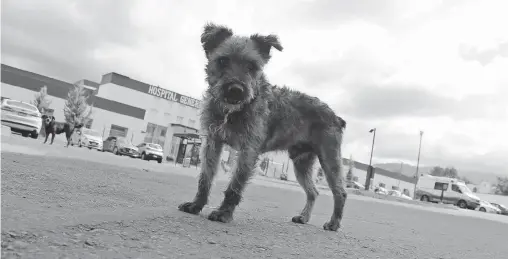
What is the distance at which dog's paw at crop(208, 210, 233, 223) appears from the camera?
11.8 feet

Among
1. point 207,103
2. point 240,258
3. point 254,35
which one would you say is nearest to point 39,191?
point 207,103

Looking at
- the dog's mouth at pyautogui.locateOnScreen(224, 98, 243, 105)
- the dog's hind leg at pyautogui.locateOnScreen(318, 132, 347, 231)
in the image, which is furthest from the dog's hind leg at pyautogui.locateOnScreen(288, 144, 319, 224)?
the dog's mouth at pyautogui.locateOnScreen(224, 98, 243, 105)

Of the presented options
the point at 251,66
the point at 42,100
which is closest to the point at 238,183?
the point at 251,66

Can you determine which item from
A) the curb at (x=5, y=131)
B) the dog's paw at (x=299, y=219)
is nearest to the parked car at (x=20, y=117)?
the curb at (x=5, y=131)

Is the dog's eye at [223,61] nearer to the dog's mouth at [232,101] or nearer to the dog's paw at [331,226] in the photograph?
the dog's mouth at [232,101]

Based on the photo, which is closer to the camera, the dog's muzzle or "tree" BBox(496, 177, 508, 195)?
the dog's muzzle

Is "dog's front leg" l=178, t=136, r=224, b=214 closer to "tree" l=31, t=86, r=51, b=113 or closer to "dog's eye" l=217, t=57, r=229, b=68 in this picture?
"dog's eye" l=217, t=57, r=229, b=68

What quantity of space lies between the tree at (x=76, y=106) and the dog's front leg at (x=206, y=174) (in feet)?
213

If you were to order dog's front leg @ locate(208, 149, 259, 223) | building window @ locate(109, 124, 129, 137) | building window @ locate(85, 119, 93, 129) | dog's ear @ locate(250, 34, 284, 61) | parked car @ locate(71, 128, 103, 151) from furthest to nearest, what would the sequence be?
building window @ locate(109, 124, 129, 137) < building window @ locate(85, 119, 93, 129) < parked car @ locate(71, 128, 103, 151) < dog's ear @ locate(250, 34, 284, 61) < dog's front leg @ locate(208, 149, 259, 223)

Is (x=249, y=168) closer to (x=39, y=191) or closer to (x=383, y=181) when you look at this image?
(x=39, y=191)

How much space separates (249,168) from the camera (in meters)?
4.05

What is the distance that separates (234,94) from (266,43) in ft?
3.68

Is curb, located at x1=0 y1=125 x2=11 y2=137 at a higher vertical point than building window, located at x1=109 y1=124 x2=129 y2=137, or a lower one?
lower

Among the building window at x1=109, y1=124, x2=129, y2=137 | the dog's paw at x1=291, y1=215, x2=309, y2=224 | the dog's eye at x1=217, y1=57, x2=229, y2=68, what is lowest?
the dog's paw at x1=291, y1=215, x2=309, y2=224
